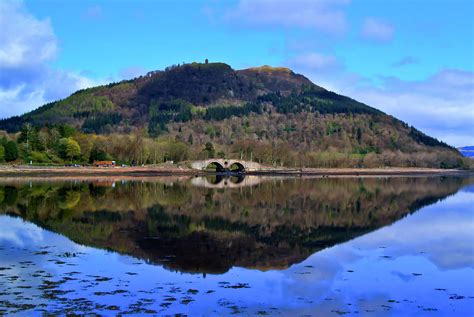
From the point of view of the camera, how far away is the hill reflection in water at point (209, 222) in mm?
27717

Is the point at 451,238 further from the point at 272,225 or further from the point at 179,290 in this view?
the point at 179,290

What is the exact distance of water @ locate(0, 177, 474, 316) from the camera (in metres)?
18.7

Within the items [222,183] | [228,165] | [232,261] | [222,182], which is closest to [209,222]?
[232,261]

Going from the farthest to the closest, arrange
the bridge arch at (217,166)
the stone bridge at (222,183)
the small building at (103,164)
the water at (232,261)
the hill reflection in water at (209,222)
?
the bridge arch at (217,166) < the small building at (103,164) < the stone bridge at (222,183) < the hill reflection in water at (209,222) < the water at (232,261)

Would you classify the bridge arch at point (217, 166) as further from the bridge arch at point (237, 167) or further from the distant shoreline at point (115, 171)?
the distant shoreline at point (115, 171)

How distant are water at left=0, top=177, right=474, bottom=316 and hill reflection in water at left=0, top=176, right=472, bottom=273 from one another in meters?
0.11

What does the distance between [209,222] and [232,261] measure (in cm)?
1443

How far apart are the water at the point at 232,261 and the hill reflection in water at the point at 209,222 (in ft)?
0.37

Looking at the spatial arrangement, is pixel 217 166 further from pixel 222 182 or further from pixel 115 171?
pixel 222 182

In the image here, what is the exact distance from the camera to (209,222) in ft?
132

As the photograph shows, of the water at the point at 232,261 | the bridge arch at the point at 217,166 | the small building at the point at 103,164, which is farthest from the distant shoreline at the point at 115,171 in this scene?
the water at the point at 232,261

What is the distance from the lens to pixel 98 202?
172 ft

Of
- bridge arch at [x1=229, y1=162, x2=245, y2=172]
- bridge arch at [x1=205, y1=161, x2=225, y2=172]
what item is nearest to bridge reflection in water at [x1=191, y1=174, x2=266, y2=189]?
bridge arch at [x1=205, y1=161, x2=225, y2=172]

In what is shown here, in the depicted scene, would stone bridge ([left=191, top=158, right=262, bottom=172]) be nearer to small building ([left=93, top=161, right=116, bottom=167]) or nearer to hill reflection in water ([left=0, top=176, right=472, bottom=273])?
small building ([left=93, top=161, right=116, bottom=167])
